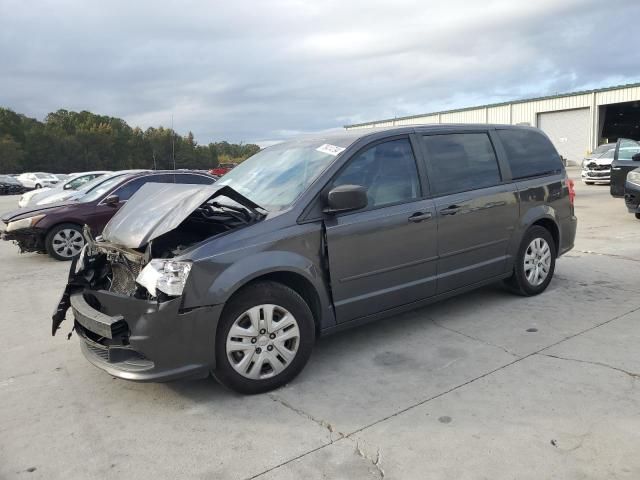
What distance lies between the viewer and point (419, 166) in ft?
14.5

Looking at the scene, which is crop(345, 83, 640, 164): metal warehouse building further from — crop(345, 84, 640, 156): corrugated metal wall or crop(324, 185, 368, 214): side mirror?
crop(324, 185, 368, 214): side mirror

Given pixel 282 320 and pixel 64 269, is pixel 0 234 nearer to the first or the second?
pixel 64 269

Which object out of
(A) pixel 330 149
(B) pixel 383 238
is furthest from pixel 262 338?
(A) pixel 330 149

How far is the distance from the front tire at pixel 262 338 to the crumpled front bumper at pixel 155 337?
4.0 inches

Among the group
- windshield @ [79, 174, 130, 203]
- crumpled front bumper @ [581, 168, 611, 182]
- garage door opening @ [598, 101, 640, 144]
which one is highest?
garage door opening @ [598, 101, 640, 144]

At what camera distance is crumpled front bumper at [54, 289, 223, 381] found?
3.17 metres

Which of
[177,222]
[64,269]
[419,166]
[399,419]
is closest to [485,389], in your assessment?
[399,419]

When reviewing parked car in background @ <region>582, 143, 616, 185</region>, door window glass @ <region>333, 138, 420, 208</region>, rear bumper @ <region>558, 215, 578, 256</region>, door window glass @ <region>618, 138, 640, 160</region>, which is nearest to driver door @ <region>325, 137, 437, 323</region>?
door window glass @ <region>333, 138, 420, 208</region>

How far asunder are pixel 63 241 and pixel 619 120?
53124 mm

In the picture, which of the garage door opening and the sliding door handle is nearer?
the sliding door handle

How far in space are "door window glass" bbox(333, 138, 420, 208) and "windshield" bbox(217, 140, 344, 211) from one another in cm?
19

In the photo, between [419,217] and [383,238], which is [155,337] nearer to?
[383,238]

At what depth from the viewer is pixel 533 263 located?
540 centimetres

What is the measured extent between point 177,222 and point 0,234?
277 inches
